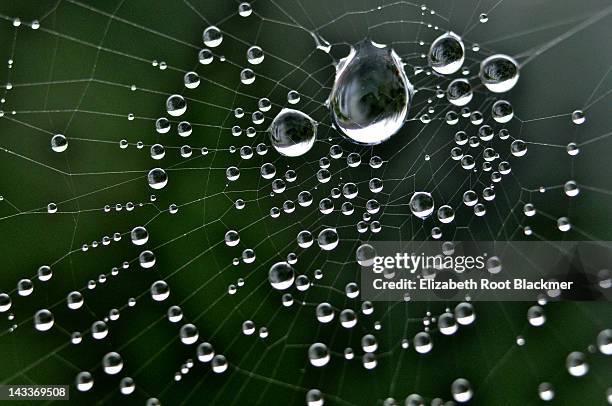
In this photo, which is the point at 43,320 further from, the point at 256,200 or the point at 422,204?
the point at 422,204

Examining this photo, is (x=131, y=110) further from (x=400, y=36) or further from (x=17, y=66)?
(x=400, y=36)

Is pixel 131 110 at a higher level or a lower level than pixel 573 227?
lower

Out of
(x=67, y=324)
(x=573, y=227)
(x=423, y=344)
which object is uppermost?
(x=573, y=227)

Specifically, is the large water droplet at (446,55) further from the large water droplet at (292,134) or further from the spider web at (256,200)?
the large water droplet at (292,134)

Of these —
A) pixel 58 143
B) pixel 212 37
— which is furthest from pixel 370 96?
pixel 58 143

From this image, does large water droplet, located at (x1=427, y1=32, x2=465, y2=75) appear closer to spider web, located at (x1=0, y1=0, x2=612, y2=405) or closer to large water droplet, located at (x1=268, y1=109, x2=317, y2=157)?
spider web, located at (x1=0, y1=0, x2=612, y2=405)

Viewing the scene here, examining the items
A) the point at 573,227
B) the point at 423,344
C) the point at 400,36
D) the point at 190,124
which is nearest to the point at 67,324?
the point at 190,124
